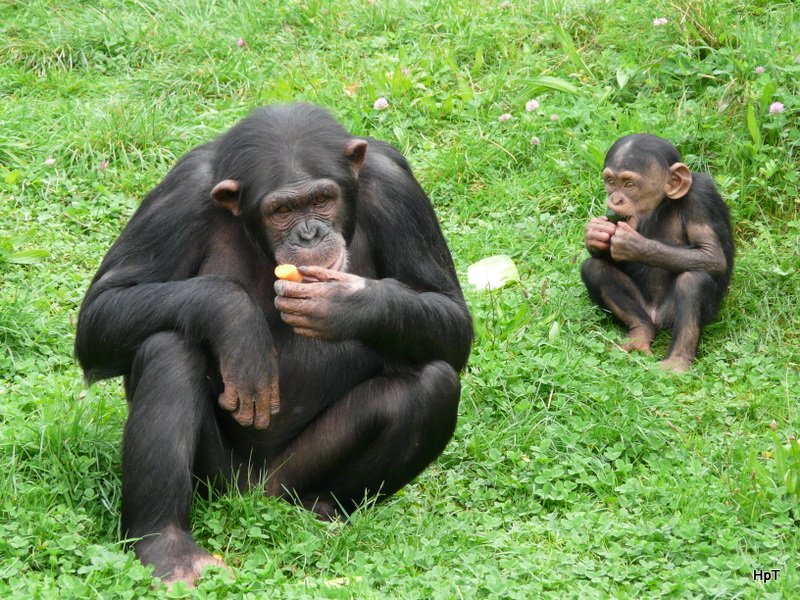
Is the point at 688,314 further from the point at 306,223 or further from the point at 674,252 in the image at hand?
A: the point at 306,223

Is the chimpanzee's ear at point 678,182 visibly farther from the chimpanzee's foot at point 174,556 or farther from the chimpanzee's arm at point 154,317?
the chimpanzee's foot at point 174,556

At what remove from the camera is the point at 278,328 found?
217 inches

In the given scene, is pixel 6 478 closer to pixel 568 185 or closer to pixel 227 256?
pixel 227 256

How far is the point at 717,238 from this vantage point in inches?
302

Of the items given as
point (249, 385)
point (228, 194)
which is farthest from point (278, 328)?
point (228, 194)

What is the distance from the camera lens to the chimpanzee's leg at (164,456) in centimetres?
483

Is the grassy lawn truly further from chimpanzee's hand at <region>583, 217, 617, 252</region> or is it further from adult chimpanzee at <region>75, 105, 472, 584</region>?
chimpanzee's hand at <region>583, 217, 617, 252</region>

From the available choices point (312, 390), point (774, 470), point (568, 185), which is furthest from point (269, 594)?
point (568, 185)

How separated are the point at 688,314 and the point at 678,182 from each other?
905 mm

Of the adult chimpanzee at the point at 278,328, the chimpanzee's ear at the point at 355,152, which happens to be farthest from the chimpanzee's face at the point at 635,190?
the chimpanzee's ear at the point at 355,152

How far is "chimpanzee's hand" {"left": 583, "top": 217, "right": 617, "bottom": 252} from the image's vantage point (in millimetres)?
7699

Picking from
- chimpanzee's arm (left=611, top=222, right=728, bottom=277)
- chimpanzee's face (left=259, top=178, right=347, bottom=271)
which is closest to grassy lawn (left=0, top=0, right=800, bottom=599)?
chimpanzee's arm (left=611, top=222, right=728, bottom=277)

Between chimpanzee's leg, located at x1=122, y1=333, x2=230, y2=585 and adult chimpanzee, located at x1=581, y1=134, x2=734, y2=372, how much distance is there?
10.9 ft

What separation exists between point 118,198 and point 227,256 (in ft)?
10.7
